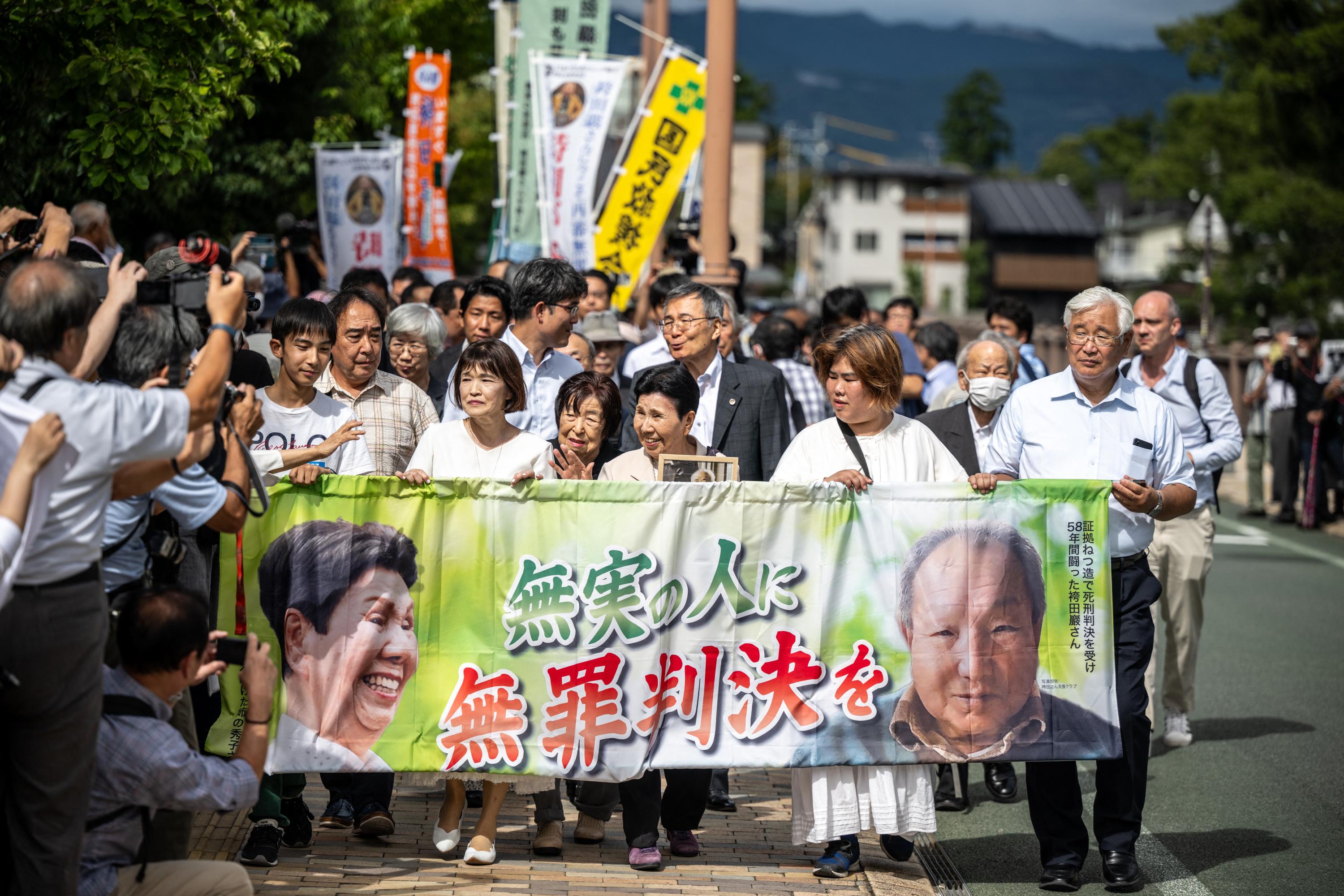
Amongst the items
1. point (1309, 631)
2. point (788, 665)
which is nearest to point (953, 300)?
point (1309, 631)

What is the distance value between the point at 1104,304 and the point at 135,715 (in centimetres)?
397

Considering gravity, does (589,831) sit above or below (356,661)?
below

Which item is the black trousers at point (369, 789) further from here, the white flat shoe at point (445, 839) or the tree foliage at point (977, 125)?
the tree foliage at point (977, 125)

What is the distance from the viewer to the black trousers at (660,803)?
5391 mm

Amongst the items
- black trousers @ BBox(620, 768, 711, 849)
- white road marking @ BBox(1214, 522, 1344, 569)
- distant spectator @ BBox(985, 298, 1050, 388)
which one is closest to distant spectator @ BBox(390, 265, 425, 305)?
distant spectator @ BBox(985, 298, 1050, 388)

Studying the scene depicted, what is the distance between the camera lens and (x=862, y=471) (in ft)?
17.9

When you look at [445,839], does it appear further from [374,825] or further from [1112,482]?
[1112,482]

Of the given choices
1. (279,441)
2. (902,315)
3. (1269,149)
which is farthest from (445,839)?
(1269,149)

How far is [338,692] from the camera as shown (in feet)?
16.9

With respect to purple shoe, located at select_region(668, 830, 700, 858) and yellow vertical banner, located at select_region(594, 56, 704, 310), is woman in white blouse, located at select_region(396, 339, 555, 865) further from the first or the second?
yellow vertical banner, located at select_region(594, 56, 704, 310)

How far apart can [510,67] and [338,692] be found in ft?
37.3

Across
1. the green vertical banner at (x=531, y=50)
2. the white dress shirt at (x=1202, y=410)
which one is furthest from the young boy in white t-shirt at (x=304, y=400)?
the green vertical banner at (x=531, y=50)

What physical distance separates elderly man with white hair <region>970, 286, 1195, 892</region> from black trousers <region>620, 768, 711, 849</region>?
131 centimetres

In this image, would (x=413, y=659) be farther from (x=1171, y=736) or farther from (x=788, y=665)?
(x=1171, y=736)
